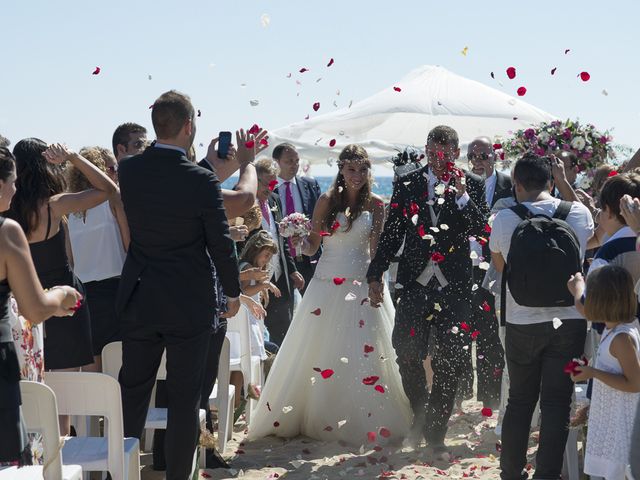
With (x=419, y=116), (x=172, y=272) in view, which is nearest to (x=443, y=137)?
A: (x=172, y=272)

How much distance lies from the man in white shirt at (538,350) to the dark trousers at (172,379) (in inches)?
67.8

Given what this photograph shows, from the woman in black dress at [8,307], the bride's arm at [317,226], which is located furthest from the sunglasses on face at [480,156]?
the woman in black dress at [8,307]

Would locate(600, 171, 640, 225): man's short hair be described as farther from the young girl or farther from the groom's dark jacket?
the groom's dark jacket

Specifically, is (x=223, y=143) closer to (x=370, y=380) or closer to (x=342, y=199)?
(x=342, y=199)

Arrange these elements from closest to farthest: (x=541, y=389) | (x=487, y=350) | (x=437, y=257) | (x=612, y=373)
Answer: (x=612, y=373) → (x=541, y=389) → (x=437, y=257) → (x=487, y=350)

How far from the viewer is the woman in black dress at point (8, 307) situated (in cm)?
349

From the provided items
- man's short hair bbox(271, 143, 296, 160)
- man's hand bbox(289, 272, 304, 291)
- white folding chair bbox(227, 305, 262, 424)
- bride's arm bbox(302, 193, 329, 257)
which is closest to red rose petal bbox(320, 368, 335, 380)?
white folding chair bbox(227, 305, 262, 424)

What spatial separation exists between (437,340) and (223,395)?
148 cm

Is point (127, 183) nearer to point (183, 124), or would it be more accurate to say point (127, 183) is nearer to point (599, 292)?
point (183, 124)

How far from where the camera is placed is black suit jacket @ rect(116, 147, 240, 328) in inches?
188

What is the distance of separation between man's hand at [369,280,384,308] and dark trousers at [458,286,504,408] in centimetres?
127

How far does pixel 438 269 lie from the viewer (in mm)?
6488

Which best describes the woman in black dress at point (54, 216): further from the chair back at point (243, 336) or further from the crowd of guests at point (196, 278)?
the chair back at point (243, 336)

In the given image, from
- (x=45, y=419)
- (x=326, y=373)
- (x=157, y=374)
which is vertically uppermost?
(x=45, y=419)
